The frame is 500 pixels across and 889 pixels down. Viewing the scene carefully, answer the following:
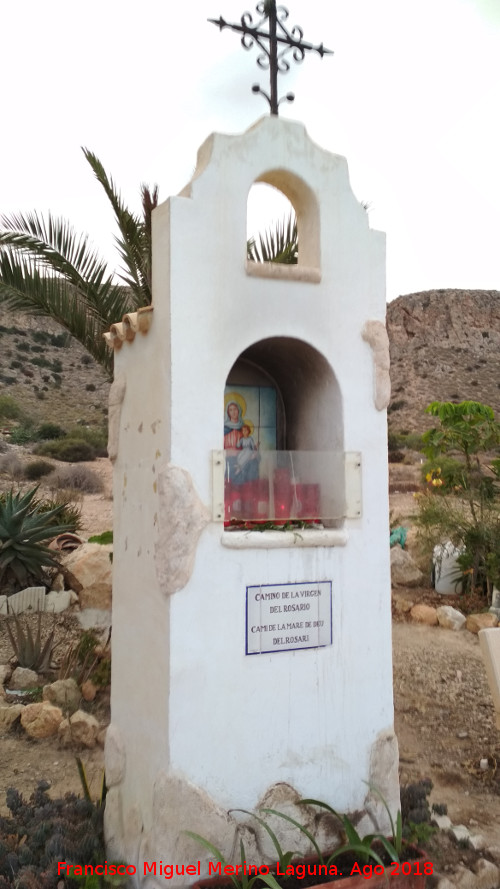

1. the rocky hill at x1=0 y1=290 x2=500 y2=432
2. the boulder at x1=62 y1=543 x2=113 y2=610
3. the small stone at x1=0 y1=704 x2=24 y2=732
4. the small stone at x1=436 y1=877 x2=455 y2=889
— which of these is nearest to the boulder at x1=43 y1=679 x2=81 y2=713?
the small stone at x1=0 y1=704 x2=24 y2=732

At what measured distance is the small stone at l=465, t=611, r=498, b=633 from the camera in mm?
8688

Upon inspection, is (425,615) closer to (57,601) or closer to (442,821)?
(57,601)

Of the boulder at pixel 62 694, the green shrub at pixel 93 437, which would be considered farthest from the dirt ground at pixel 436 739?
the green shrub at pixel 93 437

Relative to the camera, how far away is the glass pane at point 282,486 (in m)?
3.70

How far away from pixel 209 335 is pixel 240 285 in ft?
1.08

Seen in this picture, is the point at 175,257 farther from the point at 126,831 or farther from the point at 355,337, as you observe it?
the point at 126,831

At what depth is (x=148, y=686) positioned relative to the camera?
3.49 metres

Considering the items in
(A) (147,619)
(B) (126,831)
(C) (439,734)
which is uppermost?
(A) (147,619)

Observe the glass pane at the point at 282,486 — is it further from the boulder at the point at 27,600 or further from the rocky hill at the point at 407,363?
the rocky hill at the point at 407,363

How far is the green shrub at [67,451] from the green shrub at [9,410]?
446 cm

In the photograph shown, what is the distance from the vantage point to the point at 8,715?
6023mm

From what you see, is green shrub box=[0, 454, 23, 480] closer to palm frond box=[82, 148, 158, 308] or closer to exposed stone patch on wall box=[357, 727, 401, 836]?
palm frond box=[82, 148, 158, 308]

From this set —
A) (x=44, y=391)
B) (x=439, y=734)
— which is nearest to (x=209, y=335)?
(x=439, y=734)

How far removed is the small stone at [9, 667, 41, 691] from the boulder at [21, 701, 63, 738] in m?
0.70
